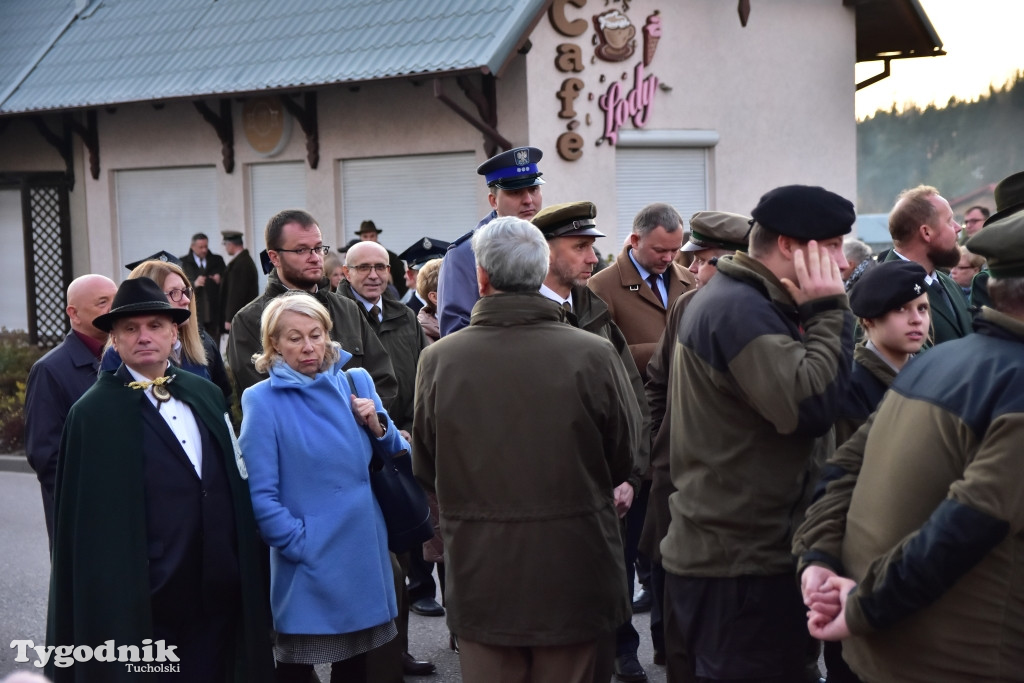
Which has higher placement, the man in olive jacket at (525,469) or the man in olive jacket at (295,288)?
the man in olive jacket at (295,288)

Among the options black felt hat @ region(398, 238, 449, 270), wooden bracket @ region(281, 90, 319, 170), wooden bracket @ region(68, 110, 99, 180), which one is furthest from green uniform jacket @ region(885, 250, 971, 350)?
wooden bracket @ region(68, 110, 99, 180)

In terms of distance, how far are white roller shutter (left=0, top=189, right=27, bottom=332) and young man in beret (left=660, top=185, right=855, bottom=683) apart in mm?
19621

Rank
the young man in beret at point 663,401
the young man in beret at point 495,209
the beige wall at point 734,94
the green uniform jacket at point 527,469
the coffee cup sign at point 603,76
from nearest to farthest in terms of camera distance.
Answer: the green uniform jacket at point 527,469
the young man in beret at point 663,401
the young man in beret at point 495,209
the coffee cup sign at point 603,76
the beige wall at point 734,94

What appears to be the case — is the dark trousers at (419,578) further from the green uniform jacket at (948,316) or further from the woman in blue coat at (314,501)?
the green uniform jacket at (948,316)

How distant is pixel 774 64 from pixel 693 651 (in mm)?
14580

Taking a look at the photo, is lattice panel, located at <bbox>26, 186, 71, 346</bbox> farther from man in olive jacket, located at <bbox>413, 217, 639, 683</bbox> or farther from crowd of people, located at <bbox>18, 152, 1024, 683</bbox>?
man in olive jacket, located at <bbox>413, 217, 639, 683</bbox>

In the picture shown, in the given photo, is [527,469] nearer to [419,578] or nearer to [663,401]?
[663,401]

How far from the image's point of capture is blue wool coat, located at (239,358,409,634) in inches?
188

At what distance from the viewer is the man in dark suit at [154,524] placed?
4383 millimetres

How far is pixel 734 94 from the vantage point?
17016mm

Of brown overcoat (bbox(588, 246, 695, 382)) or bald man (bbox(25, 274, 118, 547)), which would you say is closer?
bald man (bbox(25, 274, 118, 547))

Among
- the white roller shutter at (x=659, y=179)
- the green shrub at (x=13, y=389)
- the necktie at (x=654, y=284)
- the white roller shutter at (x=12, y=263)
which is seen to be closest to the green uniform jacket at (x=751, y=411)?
the necktie at (x=654, y=284)

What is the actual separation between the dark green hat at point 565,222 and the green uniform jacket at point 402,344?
5.55 ft

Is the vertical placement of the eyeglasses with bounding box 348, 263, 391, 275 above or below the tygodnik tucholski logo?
above
